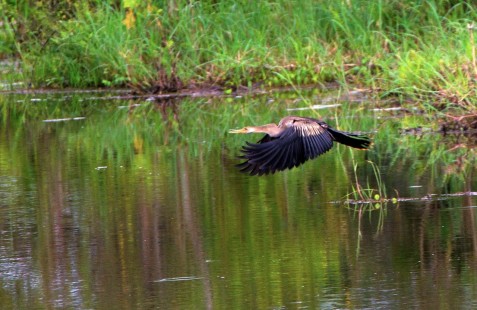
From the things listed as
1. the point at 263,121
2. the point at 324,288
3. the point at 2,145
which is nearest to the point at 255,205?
the point at 324,288

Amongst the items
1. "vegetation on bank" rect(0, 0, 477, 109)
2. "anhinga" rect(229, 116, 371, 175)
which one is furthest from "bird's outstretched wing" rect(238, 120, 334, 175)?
"vegetation on bank" rect(0, 0, 477, 109)

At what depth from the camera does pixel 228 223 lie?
21.8 feet

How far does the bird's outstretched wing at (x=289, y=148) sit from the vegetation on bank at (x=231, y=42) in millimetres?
5077

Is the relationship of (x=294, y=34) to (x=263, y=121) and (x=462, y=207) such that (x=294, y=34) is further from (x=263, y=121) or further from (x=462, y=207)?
(x=462, y=207)

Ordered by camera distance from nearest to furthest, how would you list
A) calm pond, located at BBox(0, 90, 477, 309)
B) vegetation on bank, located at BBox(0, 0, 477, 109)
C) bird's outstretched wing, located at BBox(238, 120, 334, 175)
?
calm pond, located at BBox(0, 90, 477, 309), bird's outstretched wing, located at BBox(238, 120, 334, 175), vegetation on bank, located at BBox(0, 0, 477, 109)

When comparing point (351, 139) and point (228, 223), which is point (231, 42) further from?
point (228, 223)

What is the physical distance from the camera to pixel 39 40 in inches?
613

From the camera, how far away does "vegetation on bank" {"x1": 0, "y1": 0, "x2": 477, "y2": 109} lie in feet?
43.1

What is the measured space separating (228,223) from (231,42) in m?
7.54

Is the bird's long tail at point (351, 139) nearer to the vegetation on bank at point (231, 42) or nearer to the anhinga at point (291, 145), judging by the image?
the anhinga at point (291, 145)

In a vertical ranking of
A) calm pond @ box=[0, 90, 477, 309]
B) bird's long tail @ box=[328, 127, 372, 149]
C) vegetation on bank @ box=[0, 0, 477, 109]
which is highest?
vegetation on bank @ box=[0, 0, 477, 109]

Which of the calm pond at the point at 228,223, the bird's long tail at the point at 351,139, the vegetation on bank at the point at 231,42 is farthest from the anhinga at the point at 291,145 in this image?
the vegetation on bank at the point at 231,42

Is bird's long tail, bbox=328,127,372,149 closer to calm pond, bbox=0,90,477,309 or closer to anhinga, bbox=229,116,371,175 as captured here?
anhinga, bbox=229,116,371,175

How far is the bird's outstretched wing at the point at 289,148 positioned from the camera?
6641mm
